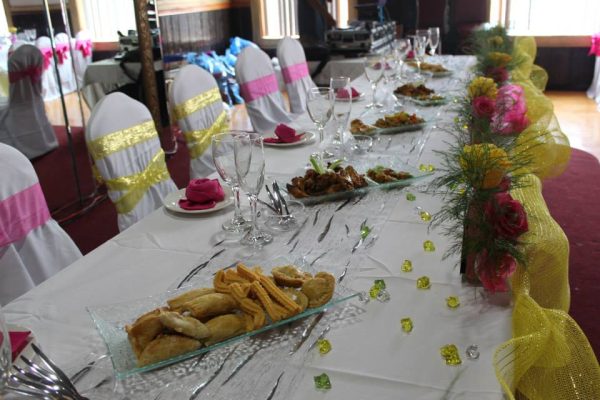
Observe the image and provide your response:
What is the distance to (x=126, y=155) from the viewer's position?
1.82 metres

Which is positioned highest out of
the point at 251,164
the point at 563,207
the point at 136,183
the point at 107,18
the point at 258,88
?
the point at 107,18

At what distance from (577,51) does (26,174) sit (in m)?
6.28

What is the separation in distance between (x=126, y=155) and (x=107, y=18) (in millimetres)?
2444

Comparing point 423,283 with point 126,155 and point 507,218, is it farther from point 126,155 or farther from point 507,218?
point 126,155

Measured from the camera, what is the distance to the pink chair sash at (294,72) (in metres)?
3.30

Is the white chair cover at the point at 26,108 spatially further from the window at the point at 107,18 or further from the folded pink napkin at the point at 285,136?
the folded pink napkin at the point at 285,136

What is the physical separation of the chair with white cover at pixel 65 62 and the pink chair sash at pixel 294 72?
125 cm

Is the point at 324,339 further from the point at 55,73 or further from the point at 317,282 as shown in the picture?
the point at 55,73

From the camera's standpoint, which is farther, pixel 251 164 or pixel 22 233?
pixel 22 233

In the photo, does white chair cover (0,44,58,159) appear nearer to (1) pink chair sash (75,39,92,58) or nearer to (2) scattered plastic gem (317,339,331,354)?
(1) pink chair sash (75,39,92,58)

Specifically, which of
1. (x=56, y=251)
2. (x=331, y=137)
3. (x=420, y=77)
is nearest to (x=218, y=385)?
(x=56, y=251)

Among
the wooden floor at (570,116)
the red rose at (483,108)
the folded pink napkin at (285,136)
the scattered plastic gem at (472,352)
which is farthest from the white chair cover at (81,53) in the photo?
the scattered plastic gem at (472,352)

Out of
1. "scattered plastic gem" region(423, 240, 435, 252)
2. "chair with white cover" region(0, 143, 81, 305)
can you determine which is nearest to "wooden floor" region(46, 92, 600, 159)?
"chair with white cover" region(0, 143, 81, 305)

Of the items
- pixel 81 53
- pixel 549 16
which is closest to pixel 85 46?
pixel 81 53
